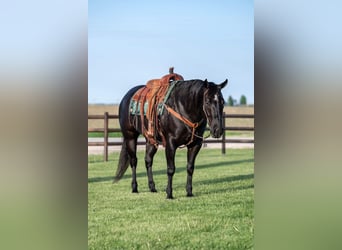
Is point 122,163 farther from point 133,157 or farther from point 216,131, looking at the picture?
point 216,131

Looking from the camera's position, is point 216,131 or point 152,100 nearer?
point 216,131

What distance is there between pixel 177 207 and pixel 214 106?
30.1 inches

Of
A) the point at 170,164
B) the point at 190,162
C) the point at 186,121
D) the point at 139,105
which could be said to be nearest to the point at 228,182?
the point at 190,162

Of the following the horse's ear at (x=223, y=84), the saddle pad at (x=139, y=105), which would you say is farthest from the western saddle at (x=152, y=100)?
the horse's ear at (x=223, y=84)

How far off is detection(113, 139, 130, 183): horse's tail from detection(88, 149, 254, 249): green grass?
0.04 meters

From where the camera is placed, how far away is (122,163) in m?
3.68

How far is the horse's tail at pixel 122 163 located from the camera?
362 centimetres

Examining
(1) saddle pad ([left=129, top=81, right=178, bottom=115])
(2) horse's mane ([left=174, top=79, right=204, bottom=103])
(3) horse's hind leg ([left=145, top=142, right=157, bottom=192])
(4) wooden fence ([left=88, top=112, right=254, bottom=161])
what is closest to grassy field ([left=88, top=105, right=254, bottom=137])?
(4) wooden fence ([left=88, top=112, right=254, bottom=161])

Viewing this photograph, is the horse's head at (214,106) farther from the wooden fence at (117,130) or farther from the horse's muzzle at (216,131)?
the wooden fence at (117,130)

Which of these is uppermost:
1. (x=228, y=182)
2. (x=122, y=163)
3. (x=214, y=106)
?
(x=214, y=106)
